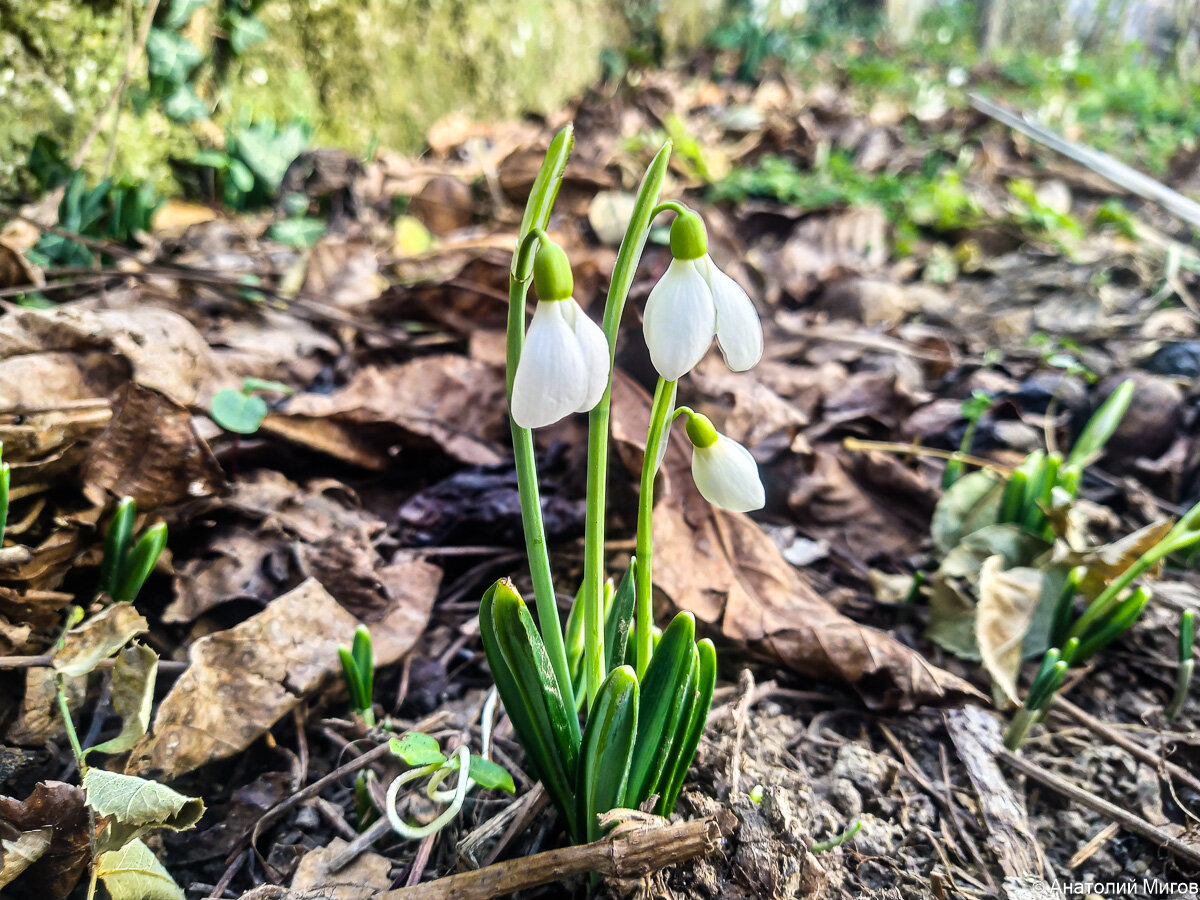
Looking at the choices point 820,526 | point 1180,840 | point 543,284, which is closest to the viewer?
point 543,284

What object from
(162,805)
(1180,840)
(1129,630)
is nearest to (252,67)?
(162,805)

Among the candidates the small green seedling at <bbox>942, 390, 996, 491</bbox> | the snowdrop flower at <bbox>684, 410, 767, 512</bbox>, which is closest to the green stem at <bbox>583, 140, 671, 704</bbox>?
the snowdrop flower at <bbox>684, 410, 767, 512</bbox>

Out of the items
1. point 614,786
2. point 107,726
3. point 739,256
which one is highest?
point 739,256

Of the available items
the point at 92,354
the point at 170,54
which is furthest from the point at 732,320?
the point at 170,54

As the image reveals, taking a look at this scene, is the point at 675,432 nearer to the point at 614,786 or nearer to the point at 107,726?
the point at 614,786

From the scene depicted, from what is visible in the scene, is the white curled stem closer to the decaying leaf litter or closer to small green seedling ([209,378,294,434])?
the decaying leaf litter

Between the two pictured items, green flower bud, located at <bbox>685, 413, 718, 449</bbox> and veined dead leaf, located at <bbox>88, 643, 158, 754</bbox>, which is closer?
green flower bud, located at <bbox>685, 413, 718, 449</bbox>

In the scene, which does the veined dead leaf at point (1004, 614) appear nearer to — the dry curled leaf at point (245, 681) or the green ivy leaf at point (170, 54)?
the dry curled leaf at point (245, 681)
